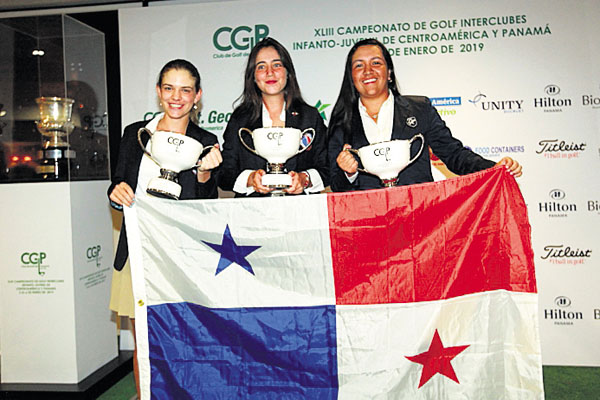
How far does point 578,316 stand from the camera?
10.9 ft

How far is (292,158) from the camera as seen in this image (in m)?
2.33

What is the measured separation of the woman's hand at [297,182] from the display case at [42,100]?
158cm

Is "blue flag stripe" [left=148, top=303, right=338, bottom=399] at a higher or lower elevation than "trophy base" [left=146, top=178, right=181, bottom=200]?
lower

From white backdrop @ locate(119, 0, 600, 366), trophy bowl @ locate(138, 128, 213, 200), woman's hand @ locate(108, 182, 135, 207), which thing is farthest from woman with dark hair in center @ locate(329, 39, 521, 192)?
white backdrop @ locate(119, 0, 600, 366)

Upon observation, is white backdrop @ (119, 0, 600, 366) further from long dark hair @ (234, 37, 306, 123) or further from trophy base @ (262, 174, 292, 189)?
trophy base @ (262, 174, 292, 189)

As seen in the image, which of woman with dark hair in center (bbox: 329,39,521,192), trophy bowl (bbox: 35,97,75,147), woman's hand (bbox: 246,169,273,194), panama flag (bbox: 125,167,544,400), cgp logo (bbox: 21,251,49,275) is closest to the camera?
panama flag (bbox: 125,167,544,400)

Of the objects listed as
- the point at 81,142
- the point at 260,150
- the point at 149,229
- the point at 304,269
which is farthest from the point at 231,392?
the point at 81,142

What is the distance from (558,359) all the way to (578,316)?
1.05 feet

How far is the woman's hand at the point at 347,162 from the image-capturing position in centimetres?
209

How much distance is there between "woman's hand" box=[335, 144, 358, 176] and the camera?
2.09 meters

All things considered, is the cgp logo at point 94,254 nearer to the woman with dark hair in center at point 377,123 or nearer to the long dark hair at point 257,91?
the long dark hair at point 257,91

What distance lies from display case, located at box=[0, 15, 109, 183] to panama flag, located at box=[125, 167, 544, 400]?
144 centimetres

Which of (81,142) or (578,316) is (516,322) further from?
(81,142)

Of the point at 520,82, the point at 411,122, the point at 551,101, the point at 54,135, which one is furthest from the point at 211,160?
the point at 551,101
